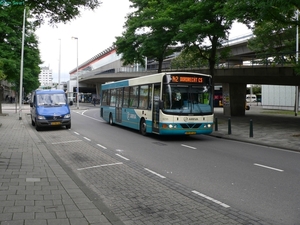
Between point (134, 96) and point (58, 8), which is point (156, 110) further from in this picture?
point (58, 8)

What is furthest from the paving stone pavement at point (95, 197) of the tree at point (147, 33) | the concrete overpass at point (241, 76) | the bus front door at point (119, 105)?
the concrete overpass at point (241, 76)

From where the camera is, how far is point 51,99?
67.2 ft

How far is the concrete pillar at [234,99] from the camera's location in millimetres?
33406

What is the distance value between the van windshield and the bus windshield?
27.2 ft

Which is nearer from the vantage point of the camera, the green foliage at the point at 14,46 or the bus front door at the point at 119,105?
the bus front door at the point at 119,105

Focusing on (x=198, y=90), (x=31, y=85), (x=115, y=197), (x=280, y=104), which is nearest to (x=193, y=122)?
(x=198, y=90)

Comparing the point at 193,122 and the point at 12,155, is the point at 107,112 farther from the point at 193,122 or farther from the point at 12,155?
the point at 12,155

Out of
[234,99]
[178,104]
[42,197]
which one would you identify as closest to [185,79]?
[178,104]

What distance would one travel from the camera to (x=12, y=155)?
1045 centimetres

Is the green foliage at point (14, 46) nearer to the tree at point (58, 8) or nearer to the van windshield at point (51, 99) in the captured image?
the van windshield at point (51, 99)

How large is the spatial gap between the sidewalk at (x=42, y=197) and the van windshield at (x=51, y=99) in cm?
1102

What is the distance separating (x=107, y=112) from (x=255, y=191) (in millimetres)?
17912

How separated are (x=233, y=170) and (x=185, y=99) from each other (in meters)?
6.22

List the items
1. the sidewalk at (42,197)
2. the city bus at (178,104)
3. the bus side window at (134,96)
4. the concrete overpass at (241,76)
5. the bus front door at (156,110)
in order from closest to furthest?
the sidewalk at (42,197) → the city bus at (178,104) → the bus front door at (156,110) → the bus side window at (134,96) → the concrete overpass at (241,76)
